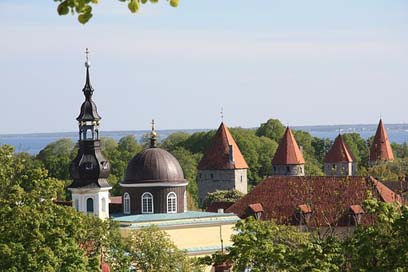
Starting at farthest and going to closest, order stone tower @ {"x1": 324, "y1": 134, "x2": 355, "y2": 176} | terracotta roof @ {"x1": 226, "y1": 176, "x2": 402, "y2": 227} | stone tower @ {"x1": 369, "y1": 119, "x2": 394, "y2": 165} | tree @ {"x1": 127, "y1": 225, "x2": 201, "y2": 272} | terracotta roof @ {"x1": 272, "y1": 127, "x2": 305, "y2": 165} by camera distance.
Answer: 1. stone tower @ {"x1": 369, "y1": 119, "x2": 394, "y2": 165}
2. stone tower @ {"x1": 324, "y1": 134, "x2": 355, "y2": 176}
3. terracotta roof @ {"x1": 272, "y1": 127, "x2": 305, "y2": 165}
4. terracotta roof @ {"x1": 226, "y1": 176, "x2": 402, "y2": 227}
5. tree @ {"x1": 127, "y1": 225, "x2": 201, "y2": 272}

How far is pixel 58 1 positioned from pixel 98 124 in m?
51.2

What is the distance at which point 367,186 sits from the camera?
2379 inches

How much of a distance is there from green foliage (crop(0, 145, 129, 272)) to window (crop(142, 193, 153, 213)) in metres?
24.5

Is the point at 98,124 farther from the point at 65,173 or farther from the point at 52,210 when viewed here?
the point at 65,173

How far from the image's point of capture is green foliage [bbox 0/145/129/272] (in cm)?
3266

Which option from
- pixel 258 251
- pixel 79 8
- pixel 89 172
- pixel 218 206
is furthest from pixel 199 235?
pixel 79 8

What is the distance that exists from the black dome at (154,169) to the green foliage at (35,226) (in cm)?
2437

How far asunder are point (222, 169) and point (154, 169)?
3532 centimetres

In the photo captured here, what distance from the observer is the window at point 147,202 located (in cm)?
6184

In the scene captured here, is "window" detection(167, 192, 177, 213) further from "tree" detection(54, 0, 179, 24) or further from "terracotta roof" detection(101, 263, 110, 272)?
"tree" detection(54, 0, 179, 24)

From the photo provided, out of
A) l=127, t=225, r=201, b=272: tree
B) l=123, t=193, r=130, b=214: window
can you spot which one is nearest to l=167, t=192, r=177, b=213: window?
l=123, t=193, r=130, b=214: window

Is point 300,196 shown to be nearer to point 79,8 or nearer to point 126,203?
point 126,203

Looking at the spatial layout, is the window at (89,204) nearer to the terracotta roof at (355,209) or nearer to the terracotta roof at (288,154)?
the terracotta roof at (355,209)

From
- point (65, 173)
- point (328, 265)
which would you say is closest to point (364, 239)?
point (328, 265)
